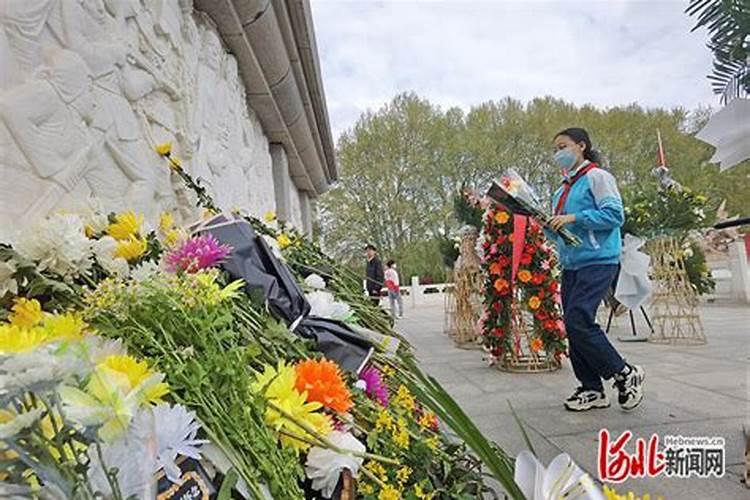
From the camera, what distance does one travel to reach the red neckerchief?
8.81 ft

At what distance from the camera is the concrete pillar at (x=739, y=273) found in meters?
9.28

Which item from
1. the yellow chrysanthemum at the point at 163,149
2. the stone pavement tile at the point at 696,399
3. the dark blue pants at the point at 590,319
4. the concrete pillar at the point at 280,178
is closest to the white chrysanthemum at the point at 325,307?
the yellow chrysanthemum at the point at 163,149

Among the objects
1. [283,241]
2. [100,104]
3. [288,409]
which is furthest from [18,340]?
[283,241]

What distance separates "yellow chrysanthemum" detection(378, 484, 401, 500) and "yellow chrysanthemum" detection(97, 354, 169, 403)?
1.12 ft

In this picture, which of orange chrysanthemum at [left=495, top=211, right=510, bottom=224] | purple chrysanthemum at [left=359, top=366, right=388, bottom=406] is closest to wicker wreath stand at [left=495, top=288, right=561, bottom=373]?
orange chrysanthemum at [left=495, top=211, right=510, bottom=224]

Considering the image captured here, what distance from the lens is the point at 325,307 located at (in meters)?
1.20

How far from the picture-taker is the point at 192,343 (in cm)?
72

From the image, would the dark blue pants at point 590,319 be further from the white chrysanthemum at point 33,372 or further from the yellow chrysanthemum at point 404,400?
the white chrysanthemum at point 33,372

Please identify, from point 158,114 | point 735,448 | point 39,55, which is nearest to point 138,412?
point 39,55

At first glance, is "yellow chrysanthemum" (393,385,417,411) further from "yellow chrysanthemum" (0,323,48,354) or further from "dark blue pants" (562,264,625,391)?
"dark blue pants" (562,264,625,391)

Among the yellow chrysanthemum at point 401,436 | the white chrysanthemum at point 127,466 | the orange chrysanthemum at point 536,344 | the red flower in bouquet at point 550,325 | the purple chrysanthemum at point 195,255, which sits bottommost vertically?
the orange chrysanthemum at point 536,344

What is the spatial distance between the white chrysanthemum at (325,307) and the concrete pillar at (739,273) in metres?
10.1

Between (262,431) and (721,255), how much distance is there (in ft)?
53.2

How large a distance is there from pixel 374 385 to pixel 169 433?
0.52 m
